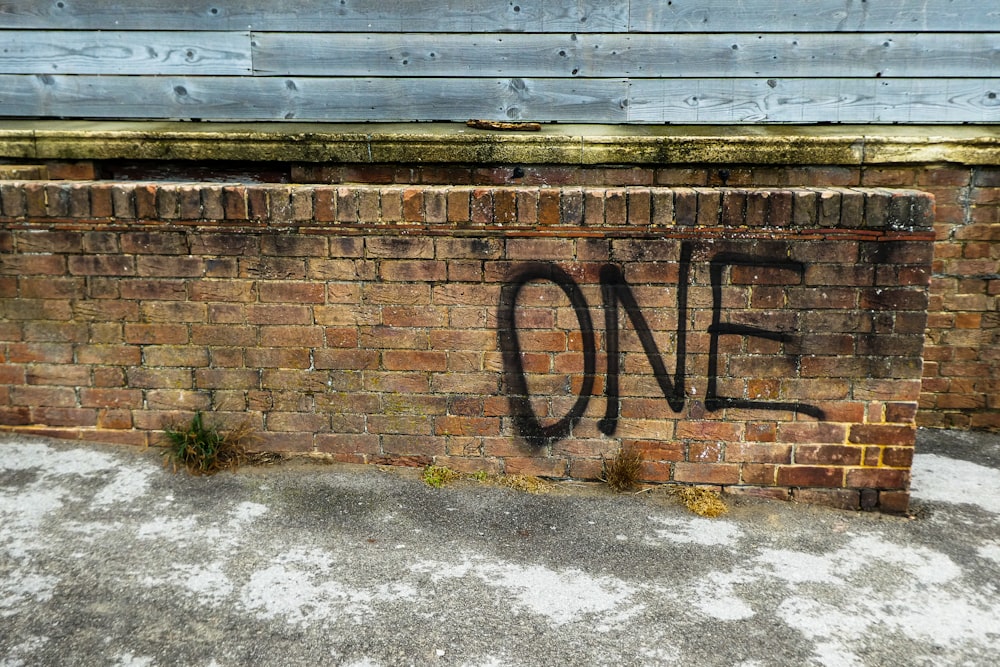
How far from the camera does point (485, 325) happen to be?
338 cm

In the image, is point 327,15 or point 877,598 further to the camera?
point 327,15

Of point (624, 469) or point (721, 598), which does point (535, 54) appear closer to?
point (624, 469)

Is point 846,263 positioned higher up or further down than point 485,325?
higher up

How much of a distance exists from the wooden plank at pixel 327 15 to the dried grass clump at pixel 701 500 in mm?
2423

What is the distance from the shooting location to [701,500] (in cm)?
338

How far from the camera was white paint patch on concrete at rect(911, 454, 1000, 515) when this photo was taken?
362 cm

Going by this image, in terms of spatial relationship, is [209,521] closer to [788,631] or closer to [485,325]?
[485,325]

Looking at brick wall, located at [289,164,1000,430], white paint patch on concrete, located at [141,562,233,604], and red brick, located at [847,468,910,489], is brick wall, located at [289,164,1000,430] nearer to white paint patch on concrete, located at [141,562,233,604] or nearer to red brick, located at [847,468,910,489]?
red brick, located at [847,468,910,489]

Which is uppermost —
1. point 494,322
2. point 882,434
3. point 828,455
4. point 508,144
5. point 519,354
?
point 508,144

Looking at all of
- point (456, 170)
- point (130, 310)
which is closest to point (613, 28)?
point (456, 170)

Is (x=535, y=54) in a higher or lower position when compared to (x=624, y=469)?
higher

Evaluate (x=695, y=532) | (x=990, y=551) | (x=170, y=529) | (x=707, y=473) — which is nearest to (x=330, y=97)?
(x=170, y=529)

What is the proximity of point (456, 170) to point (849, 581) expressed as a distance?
266cm

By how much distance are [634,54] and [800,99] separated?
942mm
